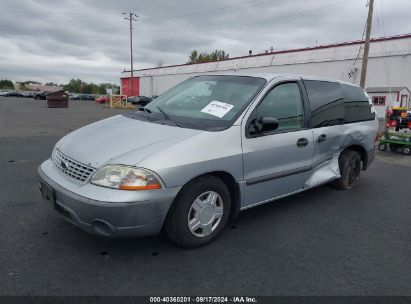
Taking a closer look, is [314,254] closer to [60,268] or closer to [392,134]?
[60,268]

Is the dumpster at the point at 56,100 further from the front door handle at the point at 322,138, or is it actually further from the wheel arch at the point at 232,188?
the wheel arch at the point at 232,188

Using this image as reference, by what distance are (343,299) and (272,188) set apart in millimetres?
1433

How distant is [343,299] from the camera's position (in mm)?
2539

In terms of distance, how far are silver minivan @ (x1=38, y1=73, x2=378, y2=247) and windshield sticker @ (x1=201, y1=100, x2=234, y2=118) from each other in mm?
13

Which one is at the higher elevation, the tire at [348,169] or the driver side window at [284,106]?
the driver side window at [284,106]

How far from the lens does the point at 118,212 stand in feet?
8.71

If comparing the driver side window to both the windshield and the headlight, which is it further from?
the headlight

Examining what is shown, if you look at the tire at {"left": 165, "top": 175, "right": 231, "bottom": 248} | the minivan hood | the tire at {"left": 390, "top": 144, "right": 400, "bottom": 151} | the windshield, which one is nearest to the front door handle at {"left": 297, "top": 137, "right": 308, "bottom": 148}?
the windshield

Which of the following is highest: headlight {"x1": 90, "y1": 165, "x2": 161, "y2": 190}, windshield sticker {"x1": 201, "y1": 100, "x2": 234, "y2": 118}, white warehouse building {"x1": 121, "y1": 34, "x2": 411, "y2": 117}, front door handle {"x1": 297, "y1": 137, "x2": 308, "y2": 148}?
white warehouse building {"x1": 121, "y1": 34, "x2": 411, "y2": 117}

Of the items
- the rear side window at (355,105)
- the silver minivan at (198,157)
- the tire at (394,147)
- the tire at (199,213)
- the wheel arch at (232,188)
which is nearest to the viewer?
the silver minivan at (198,157)

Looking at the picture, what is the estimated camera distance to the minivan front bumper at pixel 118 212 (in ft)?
8.73

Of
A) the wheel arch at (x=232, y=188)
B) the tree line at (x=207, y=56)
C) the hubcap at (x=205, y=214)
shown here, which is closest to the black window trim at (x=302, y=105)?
the wheel arch at (x=232, y=188)

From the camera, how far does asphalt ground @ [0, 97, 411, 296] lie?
262 centimetres

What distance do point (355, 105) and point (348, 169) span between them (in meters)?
0.98
